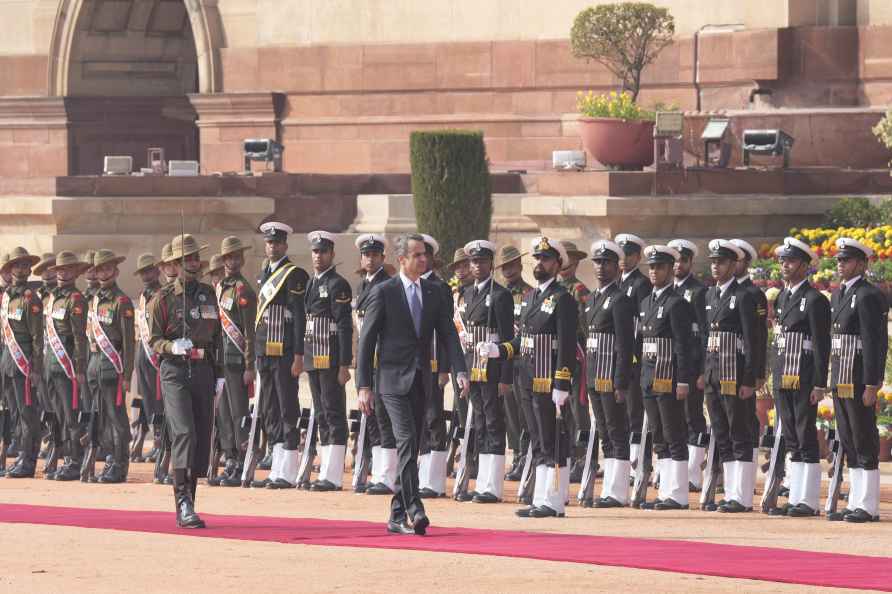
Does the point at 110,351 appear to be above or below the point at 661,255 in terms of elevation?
below

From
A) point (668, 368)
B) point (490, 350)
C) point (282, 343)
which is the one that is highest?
point (490, 350)

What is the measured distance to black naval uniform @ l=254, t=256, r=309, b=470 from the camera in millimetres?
18172

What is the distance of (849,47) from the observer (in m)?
29.4

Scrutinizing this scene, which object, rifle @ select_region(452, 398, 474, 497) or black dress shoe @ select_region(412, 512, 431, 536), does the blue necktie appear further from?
rifle @ select_region(452, 398, 474, 497)

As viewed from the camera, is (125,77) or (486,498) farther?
(125,77)

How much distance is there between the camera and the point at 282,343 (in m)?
18.2

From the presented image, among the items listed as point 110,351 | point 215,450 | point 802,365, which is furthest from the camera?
point 110,351

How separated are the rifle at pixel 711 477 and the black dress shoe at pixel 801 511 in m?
0.70

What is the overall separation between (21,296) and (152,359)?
1348 mm

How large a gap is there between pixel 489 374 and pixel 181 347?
3.61 meters

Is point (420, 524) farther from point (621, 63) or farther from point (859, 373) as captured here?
point (621, 63)

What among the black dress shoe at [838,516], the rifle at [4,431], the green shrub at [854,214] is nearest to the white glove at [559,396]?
the black dress shoe at [838,516]

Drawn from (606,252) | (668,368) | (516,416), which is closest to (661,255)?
(606,252)

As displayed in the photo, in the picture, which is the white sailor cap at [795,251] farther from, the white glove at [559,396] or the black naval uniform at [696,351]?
the white glove at [559,396]
